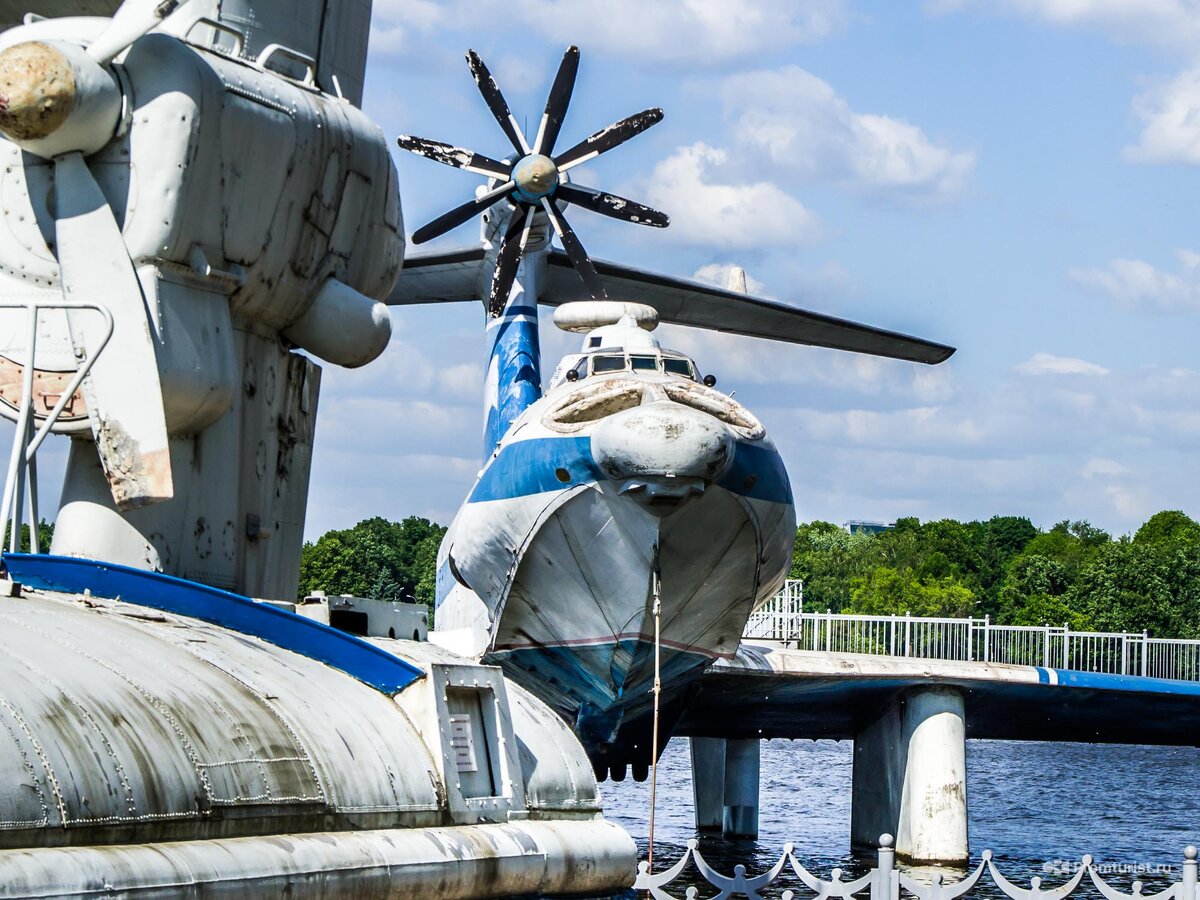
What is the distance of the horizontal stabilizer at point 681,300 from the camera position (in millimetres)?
30406

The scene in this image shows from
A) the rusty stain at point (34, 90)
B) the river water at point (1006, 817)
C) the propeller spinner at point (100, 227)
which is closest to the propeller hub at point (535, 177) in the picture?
the river water at point (1006, 817)

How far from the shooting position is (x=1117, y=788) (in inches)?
2190

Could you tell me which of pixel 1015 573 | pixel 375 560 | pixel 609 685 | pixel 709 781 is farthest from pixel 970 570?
pixel 609 685

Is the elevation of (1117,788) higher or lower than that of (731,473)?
lower

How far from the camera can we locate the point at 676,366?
2342 cm

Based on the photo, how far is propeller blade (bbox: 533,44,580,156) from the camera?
101ft

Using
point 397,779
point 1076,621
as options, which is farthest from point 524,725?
point 1076,621

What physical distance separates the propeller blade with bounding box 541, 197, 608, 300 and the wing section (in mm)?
705

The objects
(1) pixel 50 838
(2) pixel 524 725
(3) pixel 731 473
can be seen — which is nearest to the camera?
(1) pixel 50 838

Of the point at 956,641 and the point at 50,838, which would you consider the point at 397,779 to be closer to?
the point at 50,838

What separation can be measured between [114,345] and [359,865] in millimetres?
3622

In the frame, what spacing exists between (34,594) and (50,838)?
2.23 meters

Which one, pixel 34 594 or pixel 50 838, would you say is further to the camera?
pixel 34 594

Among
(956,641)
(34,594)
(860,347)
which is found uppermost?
(860,347)
